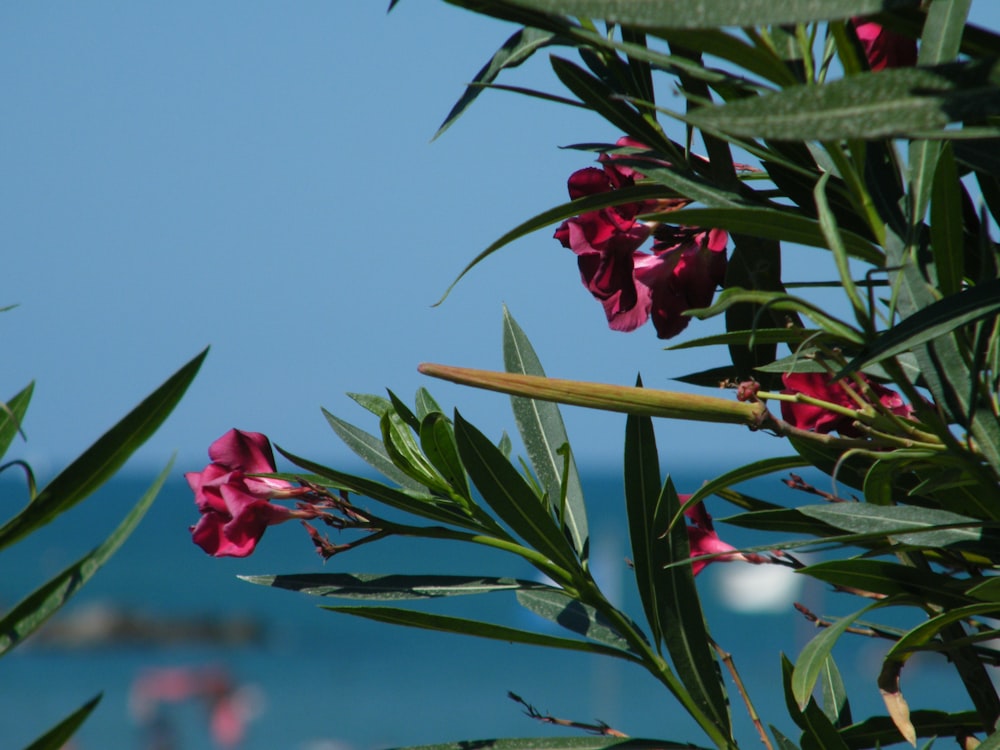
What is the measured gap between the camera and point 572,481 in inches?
30.7

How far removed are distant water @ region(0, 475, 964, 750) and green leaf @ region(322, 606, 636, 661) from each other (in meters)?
16.3

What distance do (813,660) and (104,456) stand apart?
373 millimetres

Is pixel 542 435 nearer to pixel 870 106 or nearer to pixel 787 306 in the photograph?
pixel 787 306

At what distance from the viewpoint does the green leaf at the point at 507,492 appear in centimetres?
62

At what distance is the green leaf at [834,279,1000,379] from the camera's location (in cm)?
42

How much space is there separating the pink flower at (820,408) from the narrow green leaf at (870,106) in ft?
0.81

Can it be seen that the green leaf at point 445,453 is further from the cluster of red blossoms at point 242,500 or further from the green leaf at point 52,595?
the green leaf at point 52,595

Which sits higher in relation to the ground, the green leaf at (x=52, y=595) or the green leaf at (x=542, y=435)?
the green leaf at (x=542, y=435)

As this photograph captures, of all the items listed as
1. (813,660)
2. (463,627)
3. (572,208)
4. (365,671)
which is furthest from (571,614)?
(365,671)

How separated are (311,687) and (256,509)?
25.2m

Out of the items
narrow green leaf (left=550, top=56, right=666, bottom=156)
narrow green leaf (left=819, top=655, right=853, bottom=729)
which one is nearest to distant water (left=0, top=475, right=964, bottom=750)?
narrow green leaf (left=819, top=655, right=853, bottom=729)

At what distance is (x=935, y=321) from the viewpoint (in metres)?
0.43

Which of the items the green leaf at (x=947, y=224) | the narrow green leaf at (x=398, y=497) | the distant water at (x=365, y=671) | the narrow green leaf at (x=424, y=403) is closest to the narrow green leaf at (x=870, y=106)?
the green leaf at (x=947, y=224)

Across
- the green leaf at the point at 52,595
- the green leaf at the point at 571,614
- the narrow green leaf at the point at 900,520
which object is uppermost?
the narrow green leaf at the point at 900,520
